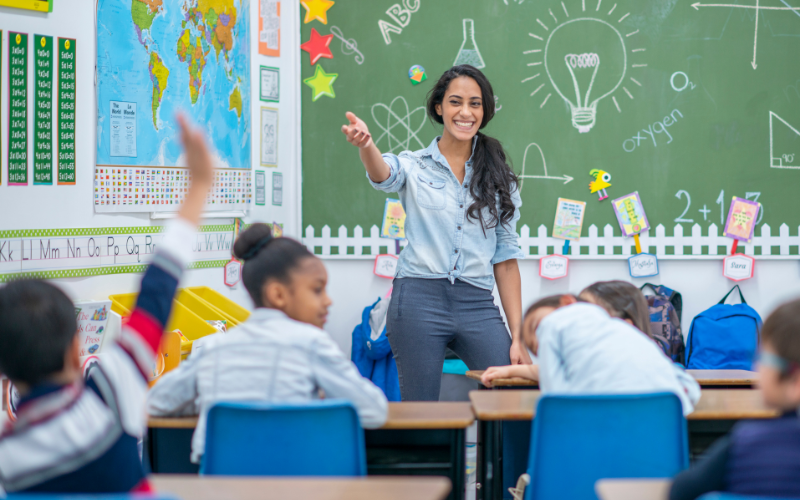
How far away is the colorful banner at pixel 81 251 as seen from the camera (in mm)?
2334

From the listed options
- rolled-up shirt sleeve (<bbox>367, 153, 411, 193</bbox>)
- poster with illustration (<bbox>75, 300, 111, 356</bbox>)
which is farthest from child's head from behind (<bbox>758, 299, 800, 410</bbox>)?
poster with illustration (<bbox>75, 300, 111, 356</bbox>)

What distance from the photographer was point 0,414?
223 centimetres

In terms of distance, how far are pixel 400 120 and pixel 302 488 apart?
9.40 feet

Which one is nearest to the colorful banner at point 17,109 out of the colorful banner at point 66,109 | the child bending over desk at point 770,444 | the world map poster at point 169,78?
the colorful banner at point 66,109

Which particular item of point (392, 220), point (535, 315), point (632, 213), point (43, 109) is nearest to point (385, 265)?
point (392, 220)

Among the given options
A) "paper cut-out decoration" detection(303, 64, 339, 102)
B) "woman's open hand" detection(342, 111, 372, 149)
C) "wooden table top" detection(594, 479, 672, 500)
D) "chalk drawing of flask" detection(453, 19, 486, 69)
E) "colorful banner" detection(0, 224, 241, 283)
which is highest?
"chalk drawing of flask" detection(453, 19, 486, 69)

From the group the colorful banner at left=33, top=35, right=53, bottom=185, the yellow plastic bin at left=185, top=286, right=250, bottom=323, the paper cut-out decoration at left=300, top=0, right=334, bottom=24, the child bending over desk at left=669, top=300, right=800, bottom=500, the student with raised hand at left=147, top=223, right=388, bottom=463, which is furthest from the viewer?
the paper cut-out decoration at left=300, top=0, right=334, bottom=24

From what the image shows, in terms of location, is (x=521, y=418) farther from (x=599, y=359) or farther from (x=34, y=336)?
(x=34, y=336)

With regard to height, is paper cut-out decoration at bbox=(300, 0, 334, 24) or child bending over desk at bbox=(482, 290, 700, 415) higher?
paper cut-out decoration at bbox=(300, 0, 334, 24)

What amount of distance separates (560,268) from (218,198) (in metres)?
1.88

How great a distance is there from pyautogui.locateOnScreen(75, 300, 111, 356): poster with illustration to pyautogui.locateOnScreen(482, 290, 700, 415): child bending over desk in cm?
169

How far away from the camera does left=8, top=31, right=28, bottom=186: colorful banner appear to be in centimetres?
230

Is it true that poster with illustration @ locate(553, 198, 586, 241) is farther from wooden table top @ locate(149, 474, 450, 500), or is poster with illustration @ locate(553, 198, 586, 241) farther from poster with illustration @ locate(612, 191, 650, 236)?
wooden table top @ locate(149, 474, 450, 500)

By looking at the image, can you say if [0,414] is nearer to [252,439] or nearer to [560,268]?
[252,439]
